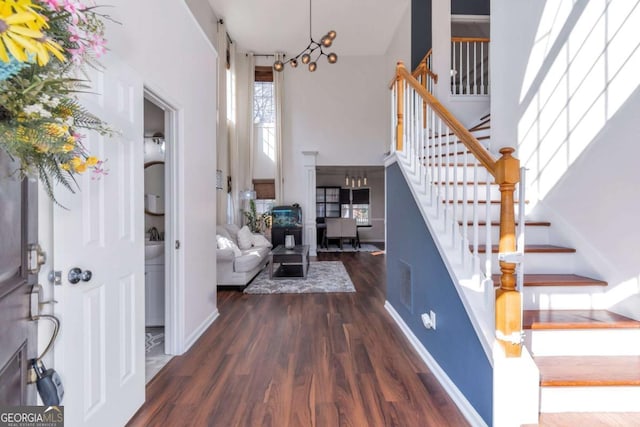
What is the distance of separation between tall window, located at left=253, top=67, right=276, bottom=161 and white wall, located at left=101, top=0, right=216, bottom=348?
4.53 m

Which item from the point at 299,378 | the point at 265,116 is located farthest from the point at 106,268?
the point at 265,116

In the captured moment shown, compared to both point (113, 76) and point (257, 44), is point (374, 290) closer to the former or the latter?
point (113, 76)

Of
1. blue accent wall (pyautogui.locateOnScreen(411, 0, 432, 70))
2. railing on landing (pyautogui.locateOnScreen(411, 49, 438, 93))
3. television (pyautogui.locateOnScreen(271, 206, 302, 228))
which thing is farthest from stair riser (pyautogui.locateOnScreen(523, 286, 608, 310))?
television (pyautogui.locateOnScreen(271, 206, 302, 228))

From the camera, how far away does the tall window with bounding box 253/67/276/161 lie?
7.76 m

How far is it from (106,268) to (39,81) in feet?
3.67

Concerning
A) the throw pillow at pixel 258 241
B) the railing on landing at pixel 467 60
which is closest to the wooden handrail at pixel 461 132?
the railing on landing at pixel 467 60

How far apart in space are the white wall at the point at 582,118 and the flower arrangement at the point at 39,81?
2607 millimetres

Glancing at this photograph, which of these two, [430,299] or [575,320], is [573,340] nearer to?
[575,320]

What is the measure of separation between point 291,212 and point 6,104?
672cm

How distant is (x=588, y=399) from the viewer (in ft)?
4.83

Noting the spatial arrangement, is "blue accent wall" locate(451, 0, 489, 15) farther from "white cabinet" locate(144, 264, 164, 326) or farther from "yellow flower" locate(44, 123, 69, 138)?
"yellow flower" locate(44, 123, 69, 138)

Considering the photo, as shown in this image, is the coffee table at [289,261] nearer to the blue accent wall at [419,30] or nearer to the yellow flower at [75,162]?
the yellow flower at [75,162]

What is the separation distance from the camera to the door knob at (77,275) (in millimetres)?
1247

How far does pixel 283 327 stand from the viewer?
9.56ft
